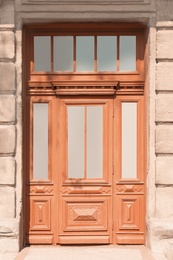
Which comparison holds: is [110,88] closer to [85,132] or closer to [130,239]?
[85,132]

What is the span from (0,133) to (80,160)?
4.75ft

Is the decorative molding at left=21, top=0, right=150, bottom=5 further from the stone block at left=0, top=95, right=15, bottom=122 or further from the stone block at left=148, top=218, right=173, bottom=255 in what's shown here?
the stone block at left=148, top=218, right=173, bottom=255

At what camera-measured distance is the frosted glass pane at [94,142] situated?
8.48 meters

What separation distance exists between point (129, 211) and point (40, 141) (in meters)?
1.95

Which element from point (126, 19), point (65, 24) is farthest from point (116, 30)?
point (65, 24)

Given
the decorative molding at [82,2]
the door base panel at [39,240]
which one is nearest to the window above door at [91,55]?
the decorative molding at [82,2]

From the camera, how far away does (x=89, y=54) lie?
27.8ft

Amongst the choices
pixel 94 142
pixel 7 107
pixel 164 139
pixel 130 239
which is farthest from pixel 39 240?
pixel 164 139

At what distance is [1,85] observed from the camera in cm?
812

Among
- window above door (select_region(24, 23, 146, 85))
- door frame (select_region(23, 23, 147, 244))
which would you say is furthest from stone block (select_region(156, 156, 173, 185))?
window above door (select_region(24, 23, 146, 85))

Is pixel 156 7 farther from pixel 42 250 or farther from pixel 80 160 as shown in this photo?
pixel 42 250

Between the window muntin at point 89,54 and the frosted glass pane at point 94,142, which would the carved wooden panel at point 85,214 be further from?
the window muntin at point 89,54

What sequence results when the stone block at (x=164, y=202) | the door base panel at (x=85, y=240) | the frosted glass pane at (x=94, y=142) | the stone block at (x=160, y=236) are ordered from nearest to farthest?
1. the stone block at (x=160, y=236)
2. the stone block at (x=164, y=202)
3. the door base panel at (x=85, y=240)
4. the frosted glass pane at (x=94, y=142)

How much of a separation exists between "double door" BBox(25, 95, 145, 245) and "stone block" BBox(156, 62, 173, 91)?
56 cm
